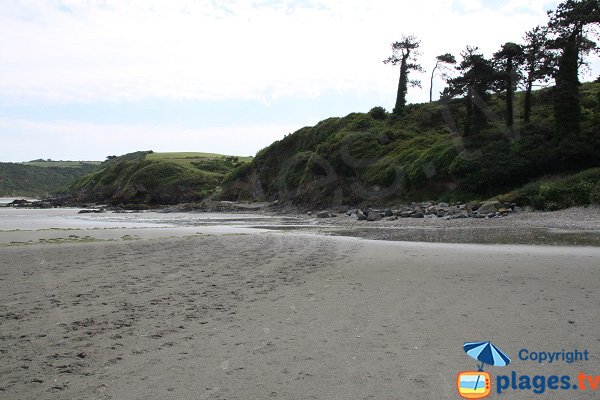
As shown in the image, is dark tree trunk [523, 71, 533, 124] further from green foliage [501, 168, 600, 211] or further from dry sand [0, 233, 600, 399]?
dry sand [0, 233, 600, 399]

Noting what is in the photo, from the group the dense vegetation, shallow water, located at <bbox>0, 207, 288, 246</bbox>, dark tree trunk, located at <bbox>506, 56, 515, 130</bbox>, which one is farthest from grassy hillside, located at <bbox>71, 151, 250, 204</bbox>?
dark tree trunk, located at <bbox>506, 56, 515, 130</bbox>

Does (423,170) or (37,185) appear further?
(37,185)

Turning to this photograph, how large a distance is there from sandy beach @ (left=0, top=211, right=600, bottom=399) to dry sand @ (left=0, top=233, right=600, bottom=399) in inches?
0.9

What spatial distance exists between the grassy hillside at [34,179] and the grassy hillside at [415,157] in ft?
284

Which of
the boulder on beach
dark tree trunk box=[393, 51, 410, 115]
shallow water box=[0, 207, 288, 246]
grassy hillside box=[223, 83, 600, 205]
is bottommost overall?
shallow water box=[0, 207, 288, 246]

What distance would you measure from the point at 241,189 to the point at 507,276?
167ft

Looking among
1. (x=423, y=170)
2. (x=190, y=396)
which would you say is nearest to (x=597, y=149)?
(x=423, y=170)

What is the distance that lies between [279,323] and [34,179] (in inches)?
6509

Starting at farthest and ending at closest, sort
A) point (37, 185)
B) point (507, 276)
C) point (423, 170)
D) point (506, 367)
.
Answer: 1. point (37, 185)
2. point (423, 170)
3. point (507, 276)
4. point (506, 367)

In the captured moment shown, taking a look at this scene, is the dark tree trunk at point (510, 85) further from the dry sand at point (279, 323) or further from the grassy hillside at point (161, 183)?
the grassy hillside at point (161, 183)

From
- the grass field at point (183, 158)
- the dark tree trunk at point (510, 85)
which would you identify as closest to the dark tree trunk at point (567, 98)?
the dark tree trunk at point (510, 85)

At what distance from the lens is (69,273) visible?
8969mm

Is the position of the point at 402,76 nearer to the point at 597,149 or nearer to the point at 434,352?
the point at 597,149

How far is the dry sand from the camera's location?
160 inches
